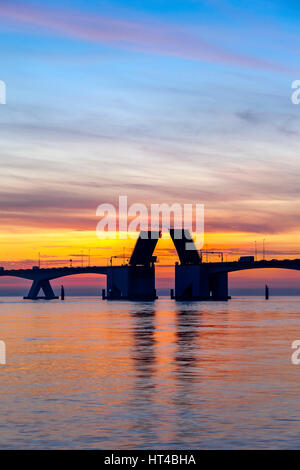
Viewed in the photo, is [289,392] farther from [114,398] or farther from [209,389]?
[114,398]

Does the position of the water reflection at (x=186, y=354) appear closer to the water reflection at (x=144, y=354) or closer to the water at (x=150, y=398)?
the water at (x=150, y=398)

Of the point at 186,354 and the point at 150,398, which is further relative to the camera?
the point at 186,354

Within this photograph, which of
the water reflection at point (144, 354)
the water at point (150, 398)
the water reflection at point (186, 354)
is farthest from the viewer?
the water reflection at point (144, 354)

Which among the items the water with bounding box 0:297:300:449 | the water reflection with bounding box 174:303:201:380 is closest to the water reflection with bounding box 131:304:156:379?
the water with bounding box 0:297:300:449

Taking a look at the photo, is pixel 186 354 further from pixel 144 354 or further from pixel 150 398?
pixel 150 398

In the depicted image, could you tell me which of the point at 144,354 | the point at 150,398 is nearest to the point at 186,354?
the point at 144,354

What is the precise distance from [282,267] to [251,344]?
462 feet

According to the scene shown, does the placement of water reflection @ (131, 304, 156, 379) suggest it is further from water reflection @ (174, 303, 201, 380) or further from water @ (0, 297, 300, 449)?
water reflection @ (174, 303, 201, 380)

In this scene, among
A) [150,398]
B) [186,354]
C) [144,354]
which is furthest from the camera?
[186,354]

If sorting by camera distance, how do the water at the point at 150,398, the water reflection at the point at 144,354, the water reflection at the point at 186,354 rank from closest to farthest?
the water at the point at 150,398, the water reflection at the point at 186,354, the water reflection at the point at 144,354

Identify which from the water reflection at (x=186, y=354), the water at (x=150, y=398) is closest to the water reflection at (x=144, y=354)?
the water at (x=150, y=398)

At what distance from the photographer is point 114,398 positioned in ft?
78.2

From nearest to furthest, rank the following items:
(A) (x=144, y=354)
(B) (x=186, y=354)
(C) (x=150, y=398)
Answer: (C) (x=150, y=398) < (A) (x=144, y=354) < (B) (x=186, y=354)
